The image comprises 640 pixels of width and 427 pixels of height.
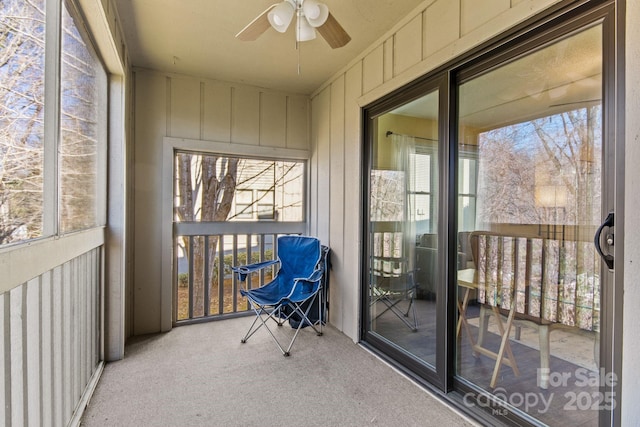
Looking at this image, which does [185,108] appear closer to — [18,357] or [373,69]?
[373,69]

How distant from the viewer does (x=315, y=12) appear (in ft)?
5.59

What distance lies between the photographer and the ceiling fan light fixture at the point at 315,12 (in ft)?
5.52

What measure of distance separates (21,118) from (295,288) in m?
2.13

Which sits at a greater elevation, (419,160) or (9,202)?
(419,160)

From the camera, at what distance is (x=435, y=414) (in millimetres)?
1833

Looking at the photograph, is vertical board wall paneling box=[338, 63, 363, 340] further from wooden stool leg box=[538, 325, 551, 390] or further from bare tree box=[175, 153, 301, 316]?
wooden stool leg box=[538, 325, 551, 390]

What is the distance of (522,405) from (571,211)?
1.06 m

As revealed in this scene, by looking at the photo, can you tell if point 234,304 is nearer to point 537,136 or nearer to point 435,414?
point 435,414

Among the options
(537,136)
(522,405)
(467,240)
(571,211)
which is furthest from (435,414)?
(537,136)

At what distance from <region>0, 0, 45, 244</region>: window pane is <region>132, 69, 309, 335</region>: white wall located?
1.85 m

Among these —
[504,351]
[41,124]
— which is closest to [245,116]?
[41,124]

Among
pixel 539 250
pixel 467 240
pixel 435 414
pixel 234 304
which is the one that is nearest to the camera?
pixel 539 250

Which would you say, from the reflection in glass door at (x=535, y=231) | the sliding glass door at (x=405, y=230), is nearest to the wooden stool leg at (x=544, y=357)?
the reflection in glass door at (x=535, y=231)

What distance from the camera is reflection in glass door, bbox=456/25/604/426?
140cm
